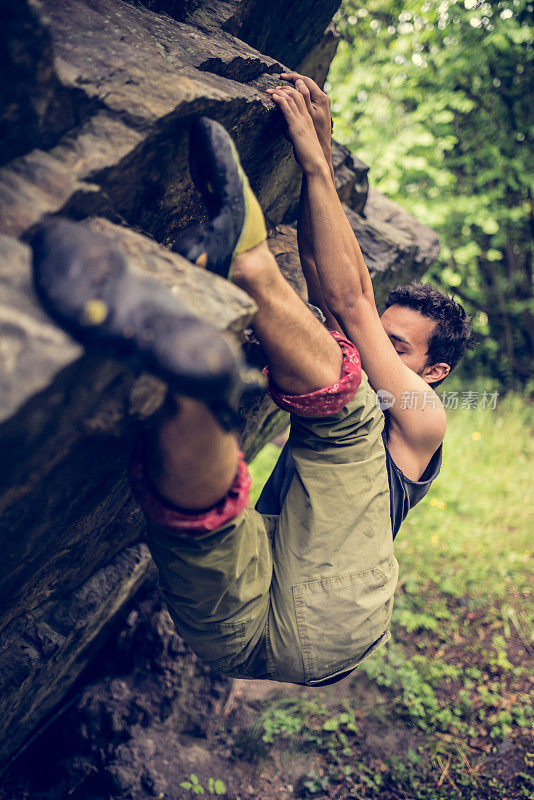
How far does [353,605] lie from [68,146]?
171 centimetres

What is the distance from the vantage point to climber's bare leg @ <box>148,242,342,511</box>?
1.24m

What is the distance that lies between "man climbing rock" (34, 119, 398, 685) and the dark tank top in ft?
0.79

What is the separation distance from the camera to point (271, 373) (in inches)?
68.5

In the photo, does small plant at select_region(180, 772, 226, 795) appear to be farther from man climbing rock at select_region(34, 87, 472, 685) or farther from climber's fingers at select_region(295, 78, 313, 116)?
climber's fingers at select_region(295, 78, 313, 116)

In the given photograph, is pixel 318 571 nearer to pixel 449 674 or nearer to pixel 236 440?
pixel 236 440

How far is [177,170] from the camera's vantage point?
1.71 metres

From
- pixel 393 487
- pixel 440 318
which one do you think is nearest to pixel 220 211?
pixel 393 487

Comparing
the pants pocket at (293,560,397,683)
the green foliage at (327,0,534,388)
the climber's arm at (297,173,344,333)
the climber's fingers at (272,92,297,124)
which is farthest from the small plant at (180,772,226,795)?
the green foliage at (327,0,534,388)

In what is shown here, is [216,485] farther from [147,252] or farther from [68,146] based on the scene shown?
[68,146]

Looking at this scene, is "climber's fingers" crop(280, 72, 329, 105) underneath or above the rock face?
above

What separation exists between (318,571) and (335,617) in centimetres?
17

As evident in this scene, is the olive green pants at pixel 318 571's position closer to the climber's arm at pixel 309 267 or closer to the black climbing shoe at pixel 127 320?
the climber's arm at pixel 309 267

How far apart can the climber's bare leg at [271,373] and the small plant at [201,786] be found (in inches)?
70.1

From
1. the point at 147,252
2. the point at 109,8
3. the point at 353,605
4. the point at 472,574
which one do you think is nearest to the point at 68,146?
the point at 147,252
